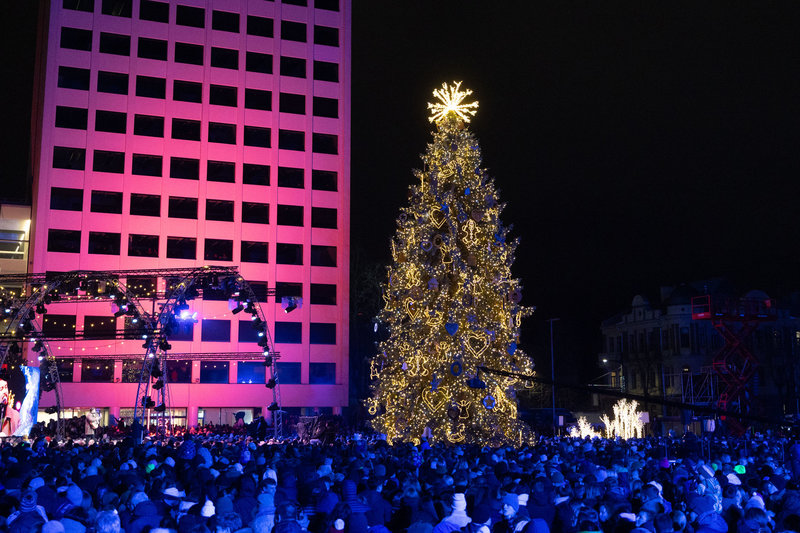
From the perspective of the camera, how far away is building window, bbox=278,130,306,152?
65812 mm

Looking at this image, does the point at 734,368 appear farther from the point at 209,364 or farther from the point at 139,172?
the point at 139,172

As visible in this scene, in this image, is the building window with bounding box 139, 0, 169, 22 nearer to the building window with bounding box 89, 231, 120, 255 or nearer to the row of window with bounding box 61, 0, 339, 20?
the row of window with bounding box 61, 0, 339, 20

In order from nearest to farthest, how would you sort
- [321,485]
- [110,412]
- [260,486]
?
1. [260,486]
2. [321,485]
3. [110,412]

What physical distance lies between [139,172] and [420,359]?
37423 mm

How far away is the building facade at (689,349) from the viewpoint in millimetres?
73875

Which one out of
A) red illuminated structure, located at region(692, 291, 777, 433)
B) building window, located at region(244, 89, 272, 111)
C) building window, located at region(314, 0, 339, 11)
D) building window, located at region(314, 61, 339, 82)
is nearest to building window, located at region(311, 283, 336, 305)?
building window, located at region(244, 89, 272, 111)

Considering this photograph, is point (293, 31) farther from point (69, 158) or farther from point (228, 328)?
point (228, 328)

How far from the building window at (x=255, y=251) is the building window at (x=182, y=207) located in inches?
158

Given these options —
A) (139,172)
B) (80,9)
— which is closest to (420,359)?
(139,172)

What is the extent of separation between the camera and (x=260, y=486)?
43.2 feet

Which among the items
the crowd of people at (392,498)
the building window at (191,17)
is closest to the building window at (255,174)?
the building window at (191,17)

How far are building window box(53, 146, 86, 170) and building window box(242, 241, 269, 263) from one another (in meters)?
11.8

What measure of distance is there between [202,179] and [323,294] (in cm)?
1124

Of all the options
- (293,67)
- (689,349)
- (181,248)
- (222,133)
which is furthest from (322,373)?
(689,349)
